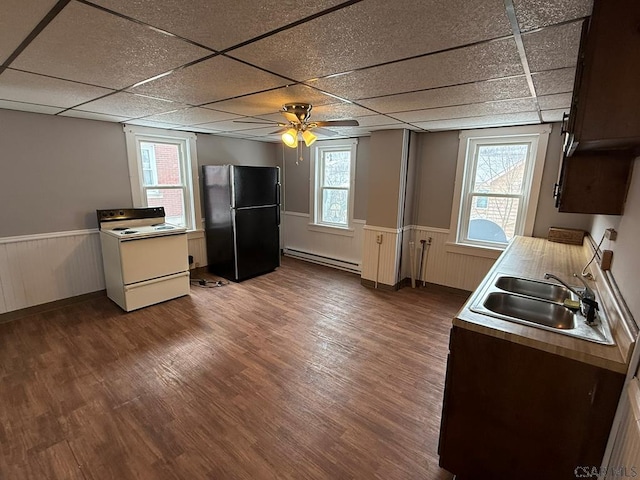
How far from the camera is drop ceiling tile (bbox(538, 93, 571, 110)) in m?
2.12

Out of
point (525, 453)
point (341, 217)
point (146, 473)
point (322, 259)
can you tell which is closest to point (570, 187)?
point (525, 453)

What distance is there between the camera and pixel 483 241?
399 cm

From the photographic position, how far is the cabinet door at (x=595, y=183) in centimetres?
174

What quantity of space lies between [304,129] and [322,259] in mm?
3166

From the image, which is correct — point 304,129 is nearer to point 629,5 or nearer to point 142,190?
point 629,5

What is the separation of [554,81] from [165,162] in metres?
4.38

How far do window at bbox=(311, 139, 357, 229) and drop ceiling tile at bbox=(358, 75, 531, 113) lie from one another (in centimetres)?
234

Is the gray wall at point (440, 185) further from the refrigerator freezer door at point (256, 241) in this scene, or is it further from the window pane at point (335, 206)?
the refrigerator freezer door at point (256, 241)

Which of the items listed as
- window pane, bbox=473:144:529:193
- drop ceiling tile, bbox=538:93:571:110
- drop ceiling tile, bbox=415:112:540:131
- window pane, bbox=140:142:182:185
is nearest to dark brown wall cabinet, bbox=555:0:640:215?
drop ceiling tile, bbox=538:93:571:110

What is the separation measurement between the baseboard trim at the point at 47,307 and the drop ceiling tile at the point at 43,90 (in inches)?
86.0

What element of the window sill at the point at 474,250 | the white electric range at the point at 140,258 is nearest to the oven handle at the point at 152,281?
the white electric range at the point at 140,258

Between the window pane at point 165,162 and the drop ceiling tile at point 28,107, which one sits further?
the window pane at point 165,162

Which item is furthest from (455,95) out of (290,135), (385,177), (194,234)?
(194,234)

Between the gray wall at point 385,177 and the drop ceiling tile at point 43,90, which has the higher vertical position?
the drop ceiling tile at point 43,90
